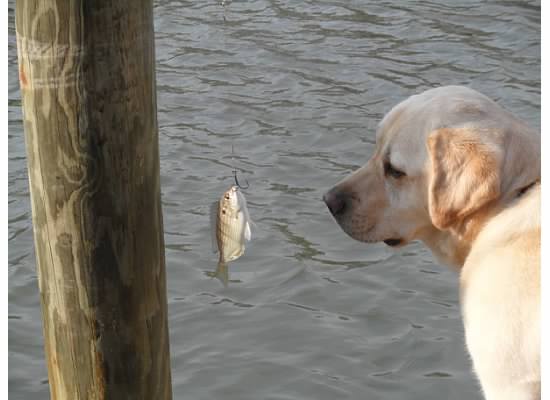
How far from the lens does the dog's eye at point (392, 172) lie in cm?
454

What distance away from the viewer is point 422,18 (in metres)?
12.8

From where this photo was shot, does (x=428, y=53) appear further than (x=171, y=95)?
Yes

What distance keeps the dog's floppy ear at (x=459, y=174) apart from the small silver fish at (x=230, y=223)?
2.43 feet

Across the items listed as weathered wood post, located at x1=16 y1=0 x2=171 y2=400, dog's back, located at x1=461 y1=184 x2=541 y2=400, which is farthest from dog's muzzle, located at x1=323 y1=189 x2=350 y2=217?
weathered wood post, located at x1=16 y1=0 x2=171 y2=400

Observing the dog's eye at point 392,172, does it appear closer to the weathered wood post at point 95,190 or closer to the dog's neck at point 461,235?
the dog's neck at point 461,235

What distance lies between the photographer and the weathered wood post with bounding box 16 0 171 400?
140 inches

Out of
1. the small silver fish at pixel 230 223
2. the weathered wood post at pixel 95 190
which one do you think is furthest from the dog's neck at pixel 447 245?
the weathered wood post at pixel 95 190

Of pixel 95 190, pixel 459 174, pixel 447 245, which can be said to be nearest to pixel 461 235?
pixel 447 245

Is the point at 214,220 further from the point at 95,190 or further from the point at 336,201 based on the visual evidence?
the point at 95,190

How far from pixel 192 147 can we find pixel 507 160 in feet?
18.2

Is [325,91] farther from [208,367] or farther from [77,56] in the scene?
[77,56]

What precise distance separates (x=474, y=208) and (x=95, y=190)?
1441 millimetres

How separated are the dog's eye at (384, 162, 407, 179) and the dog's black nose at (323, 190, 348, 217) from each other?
234 mm
